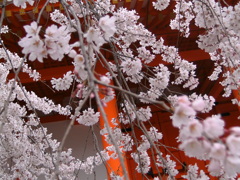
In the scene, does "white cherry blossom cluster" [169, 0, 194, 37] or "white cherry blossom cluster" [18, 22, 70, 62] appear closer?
"white cherry blossom cluster" [18, 22, 70, 62]

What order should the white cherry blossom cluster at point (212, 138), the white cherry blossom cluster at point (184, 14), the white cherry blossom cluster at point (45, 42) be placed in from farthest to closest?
the white cherry blossom cluster at point (184, 14), the white cherry blossom cluster at point (45, 42), the white cherry blossom cluster at point (212, 138)

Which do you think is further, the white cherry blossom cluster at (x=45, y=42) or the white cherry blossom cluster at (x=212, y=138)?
the white cherry blossom cluster at (x=45, y=42)

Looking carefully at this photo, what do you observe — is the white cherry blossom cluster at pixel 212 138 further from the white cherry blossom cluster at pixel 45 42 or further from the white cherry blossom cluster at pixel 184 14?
the white cherry blossom cluster at pixel 184 14

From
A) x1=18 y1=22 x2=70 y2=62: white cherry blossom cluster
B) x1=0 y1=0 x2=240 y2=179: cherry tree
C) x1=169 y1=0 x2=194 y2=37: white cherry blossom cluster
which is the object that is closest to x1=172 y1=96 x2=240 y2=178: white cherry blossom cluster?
x1=0 y1=0 x2=240 y2=179: cherry tree

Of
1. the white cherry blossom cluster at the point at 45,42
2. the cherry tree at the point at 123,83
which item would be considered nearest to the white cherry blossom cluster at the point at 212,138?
the cherry tree at the point at 123,83

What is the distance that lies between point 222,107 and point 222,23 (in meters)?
5.21

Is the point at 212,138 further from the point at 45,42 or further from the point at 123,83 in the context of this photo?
the point at 123,83

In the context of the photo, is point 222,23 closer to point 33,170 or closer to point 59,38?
point 59,38

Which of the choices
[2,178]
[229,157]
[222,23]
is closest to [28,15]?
[2,178]

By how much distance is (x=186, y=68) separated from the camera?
2541 mm

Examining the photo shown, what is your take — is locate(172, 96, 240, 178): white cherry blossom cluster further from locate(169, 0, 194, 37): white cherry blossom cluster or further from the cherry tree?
locate(169, 0, 194, 37): white cherry blossom cluster

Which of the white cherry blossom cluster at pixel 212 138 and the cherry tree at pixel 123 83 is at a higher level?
the cherry tree at pixel 123 83

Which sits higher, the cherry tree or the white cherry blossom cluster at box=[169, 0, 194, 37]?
the white cherry blossom cluster at box=[169, 0, 194, 37]

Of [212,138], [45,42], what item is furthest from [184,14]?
[212,138]
